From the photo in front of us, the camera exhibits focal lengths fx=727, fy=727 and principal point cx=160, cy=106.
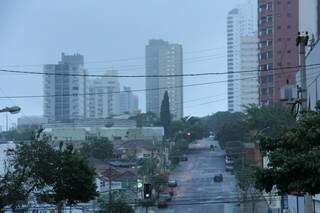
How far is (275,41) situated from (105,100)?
114 ft

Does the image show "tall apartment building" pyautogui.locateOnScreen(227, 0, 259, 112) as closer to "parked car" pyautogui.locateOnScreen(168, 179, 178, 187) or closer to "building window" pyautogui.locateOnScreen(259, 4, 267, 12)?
"building window" pyautogui.locateOnScreen(259, 4, 267, 12)

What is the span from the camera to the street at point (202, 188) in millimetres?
60625

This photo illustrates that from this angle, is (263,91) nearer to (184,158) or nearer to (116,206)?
(184,158)

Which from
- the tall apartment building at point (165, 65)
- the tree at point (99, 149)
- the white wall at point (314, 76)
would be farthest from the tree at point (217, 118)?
the white wall at point (314, 76)

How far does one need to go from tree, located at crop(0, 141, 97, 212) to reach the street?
71.6ft

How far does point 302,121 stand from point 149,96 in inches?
3059

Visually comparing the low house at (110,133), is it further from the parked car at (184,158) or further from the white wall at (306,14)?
the white wall at (306,14)

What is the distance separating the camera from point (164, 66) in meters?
53.3

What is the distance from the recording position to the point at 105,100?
88.2m

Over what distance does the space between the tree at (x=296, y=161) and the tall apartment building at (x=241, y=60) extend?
77354mm

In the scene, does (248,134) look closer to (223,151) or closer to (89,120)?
(223,151)

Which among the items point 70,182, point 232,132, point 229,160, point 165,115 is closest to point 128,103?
point 165,115

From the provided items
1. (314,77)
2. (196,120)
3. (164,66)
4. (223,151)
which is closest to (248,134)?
(223,151)

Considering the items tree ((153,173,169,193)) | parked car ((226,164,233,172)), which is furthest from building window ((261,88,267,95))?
tree ((153,173,169,193))
